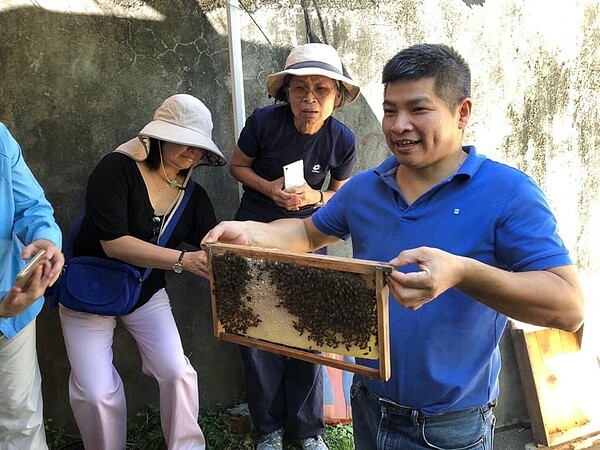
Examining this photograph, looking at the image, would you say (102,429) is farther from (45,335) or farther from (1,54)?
(1,54)

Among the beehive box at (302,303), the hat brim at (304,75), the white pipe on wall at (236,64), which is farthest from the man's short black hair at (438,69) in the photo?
the white pipe on wall at (236,64)

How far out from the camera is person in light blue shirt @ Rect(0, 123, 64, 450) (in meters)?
3.00

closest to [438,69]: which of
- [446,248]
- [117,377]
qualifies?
[446,248]

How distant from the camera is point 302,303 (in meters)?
2.52

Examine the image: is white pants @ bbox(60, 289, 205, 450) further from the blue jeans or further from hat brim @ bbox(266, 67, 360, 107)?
the blue jeans

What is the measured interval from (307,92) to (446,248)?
2116 mm

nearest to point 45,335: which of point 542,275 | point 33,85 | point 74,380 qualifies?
point 74,380

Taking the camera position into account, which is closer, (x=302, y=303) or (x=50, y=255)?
(x=302, y=303)

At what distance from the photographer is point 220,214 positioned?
471 cm

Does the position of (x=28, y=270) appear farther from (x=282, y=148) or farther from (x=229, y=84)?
(x=229, y=84)

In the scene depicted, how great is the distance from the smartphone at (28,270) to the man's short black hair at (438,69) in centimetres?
169

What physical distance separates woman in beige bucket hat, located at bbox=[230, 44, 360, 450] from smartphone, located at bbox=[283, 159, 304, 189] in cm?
2

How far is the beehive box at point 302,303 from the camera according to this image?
2.24 m

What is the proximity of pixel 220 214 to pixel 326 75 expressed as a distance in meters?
1.42
